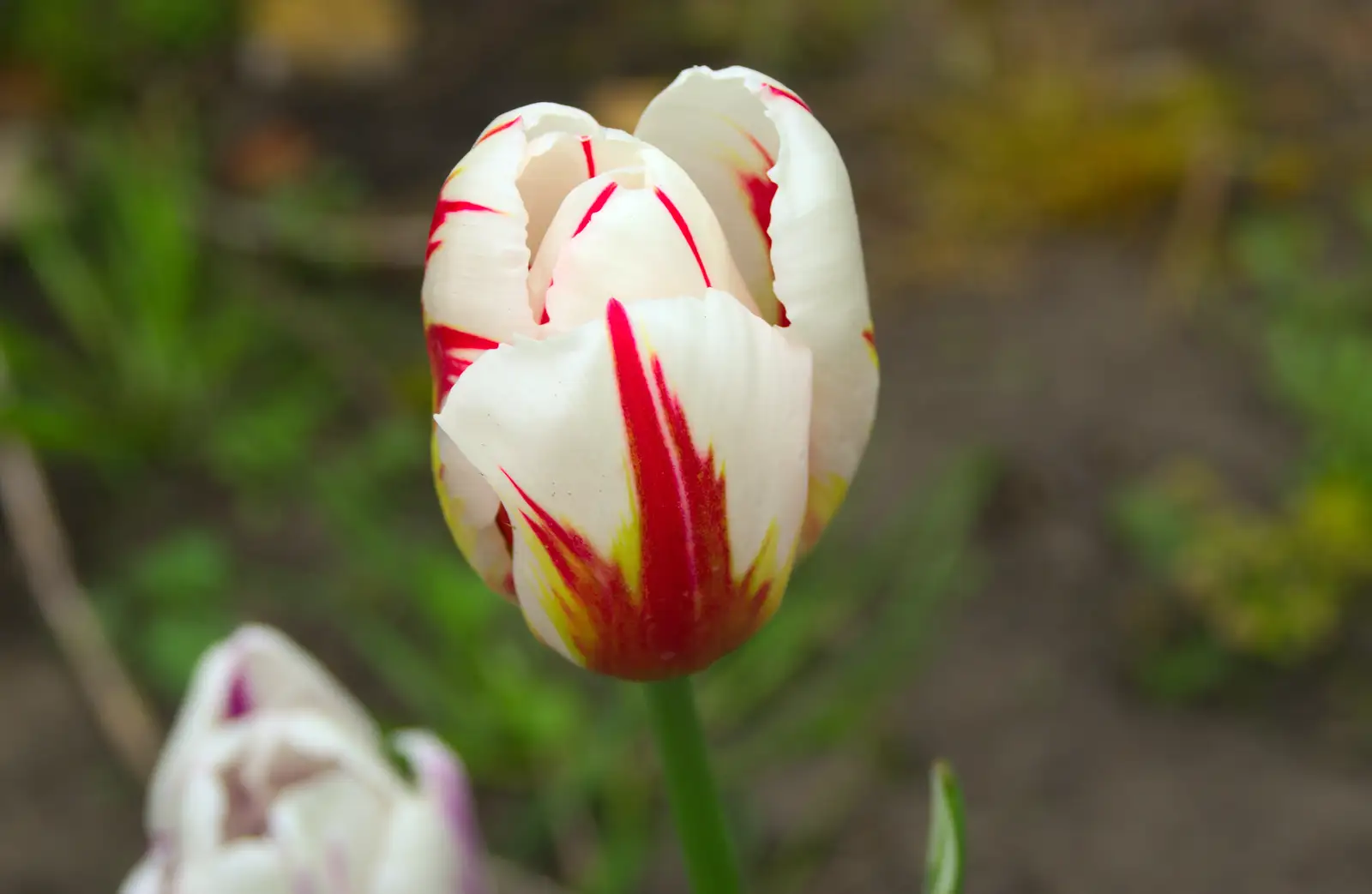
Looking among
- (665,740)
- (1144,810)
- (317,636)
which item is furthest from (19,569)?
(665,740)

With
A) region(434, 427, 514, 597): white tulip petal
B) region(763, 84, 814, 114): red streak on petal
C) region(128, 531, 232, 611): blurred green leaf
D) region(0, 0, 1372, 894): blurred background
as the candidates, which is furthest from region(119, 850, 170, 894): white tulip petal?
region(128, 531, 232, 611): blurred green leaf

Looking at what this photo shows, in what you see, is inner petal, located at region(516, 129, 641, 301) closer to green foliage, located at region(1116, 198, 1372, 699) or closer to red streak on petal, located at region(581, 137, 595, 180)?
red streak on petal, located at region(581, 137, 595, 180)

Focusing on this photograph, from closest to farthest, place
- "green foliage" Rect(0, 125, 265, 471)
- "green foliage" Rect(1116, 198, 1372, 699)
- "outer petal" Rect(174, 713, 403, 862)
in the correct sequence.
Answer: "outer petal" Rect(174, 713, 403, 862), "green foliage" Rect(1116, 198, 1372, 699), "green foliage" Rect(0, 125, 265, 471)

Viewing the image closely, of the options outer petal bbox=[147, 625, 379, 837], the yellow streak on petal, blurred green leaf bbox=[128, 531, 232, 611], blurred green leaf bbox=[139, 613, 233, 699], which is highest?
the yellow streak on petal

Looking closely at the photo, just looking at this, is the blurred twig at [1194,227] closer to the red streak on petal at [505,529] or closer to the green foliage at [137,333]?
the green foliage at [137,333]

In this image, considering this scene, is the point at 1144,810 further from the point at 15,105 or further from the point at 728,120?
the point at 15,105

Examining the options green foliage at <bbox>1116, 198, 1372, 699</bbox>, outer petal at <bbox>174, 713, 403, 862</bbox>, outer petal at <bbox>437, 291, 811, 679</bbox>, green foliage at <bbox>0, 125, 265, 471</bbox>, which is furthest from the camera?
green foliage at <bbox>0, 125, 265, 471</bbox>

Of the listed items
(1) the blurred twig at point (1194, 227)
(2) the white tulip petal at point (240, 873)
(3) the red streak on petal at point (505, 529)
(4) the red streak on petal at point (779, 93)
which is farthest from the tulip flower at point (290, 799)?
(1) the blurred twig at point (1194, 227)

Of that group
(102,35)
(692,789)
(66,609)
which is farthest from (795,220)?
(102,35)
